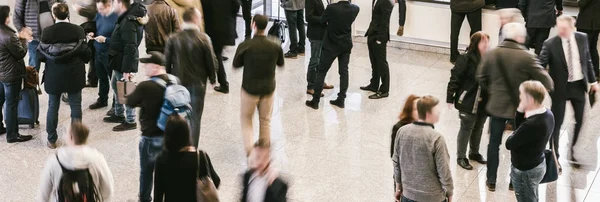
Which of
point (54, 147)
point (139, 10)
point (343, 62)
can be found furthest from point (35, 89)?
point (343, 62)

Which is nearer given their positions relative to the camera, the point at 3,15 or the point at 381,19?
the point at 3,15

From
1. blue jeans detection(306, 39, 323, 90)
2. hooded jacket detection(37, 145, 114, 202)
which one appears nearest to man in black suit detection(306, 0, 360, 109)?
blue jeans detection(306, 39, 323, 90)

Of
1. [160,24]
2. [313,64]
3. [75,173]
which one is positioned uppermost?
[160,24]

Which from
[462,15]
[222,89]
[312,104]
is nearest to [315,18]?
[312,104]

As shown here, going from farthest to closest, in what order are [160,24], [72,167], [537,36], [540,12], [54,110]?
[537,36]
[540,12]
[160,24]
[54,110]
[72,167]

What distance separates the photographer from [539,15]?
11.1 m

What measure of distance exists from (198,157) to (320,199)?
2.23 m

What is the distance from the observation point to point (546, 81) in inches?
296

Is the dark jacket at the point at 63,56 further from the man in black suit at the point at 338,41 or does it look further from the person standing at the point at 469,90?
the person standing at the point at 469,90

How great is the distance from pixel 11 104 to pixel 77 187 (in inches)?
138

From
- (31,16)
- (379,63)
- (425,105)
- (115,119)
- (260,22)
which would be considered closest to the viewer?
(425,105)

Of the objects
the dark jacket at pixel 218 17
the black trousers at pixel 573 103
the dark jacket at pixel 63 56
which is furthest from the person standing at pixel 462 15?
the dark jacket at pixel 63 56

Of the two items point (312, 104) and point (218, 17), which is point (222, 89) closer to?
point (218, 17)

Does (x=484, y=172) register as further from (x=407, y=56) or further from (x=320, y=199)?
(x=407, y=56)
